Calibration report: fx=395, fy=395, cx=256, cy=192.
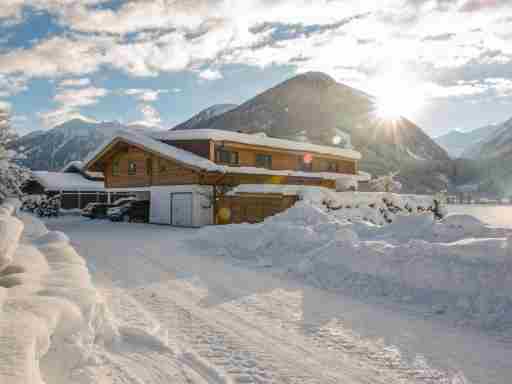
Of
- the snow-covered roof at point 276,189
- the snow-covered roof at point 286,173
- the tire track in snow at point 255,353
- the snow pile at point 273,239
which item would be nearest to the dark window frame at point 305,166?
the snow-covered roof at point 286,173

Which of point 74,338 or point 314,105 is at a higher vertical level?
point 314,105

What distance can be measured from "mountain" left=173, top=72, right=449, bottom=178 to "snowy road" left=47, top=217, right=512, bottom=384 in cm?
11915

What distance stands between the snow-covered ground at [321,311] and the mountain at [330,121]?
4618 inches

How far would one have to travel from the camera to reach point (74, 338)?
172 inches

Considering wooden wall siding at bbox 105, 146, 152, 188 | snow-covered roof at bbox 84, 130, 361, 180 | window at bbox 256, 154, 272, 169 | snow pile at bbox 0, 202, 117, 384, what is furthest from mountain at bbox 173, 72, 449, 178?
snow pile at bbox 0, 202, 117, 384

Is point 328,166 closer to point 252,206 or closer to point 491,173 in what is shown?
point 252,206

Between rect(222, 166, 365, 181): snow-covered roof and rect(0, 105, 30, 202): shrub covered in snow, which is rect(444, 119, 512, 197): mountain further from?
rect(0, 105, 30, 202): shrub covered in snow

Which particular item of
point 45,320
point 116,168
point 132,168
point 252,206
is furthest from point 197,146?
point 45,320

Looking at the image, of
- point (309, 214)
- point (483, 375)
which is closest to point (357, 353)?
point (483, 375)

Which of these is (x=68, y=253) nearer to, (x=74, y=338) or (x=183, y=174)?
(x=74, y=338)

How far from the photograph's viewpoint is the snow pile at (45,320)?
3.24 m

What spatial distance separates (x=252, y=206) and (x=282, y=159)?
25.8ft

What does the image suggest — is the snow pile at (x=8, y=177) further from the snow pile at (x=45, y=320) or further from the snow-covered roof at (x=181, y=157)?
the snow-covered roof at (x=181, y=157)

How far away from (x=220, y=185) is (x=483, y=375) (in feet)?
67.9
